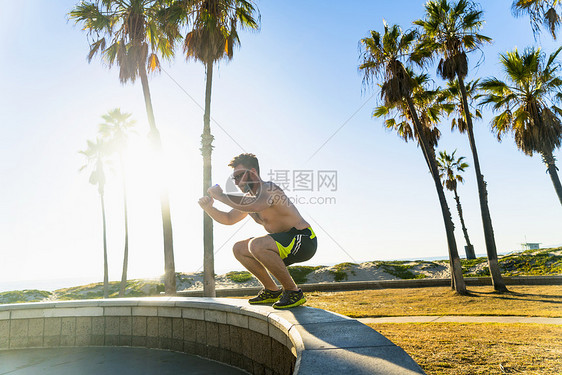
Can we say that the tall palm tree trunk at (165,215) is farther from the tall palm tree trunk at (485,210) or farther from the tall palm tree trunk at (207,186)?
the tall palm tree trunk at (485,210)

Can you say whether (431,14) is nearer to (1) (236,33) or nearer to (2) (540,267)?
(1) (236,33)

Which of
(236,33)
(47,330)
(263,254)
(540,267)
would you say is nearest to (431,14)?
(236,33)

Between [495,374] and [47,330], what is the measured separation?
17.3 ft

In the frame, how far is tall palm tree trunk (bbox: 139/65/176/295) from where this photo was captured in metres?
12.0

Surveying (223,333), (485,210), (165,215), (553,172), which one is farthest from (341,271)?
(223,333)

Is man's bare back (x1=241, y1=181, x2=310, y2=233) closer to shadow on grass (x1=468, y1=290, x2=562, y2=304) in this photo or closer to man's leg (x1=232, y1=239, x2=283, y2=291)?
man's leg (x1=232, y1=239, x2=283, y2=291)

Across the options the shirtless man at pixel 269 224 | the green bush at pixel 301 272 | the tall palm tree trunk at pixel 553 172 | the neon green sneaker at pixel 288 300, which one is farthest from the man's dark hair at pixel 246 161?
the green bush at pixel 301 272

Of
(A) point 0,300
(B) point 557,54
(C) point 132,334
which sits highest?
(B) point 557,54

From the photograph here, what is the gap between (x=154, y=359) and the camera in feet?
12.6

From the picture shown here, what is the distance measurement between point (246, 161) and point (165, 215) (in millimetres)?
10137

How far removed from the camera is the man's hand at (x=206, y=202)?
346 centimetres

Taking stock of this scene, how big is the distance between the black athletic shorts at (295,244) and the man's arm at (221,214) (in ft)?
1.57

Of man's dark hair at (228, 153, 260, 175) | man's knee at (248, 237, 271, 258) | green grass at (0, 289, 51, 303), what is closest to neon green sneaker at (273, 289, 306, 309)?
man's knee at (248, 237, 271, 258)

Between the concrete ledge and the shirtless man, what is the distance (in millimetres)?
374
